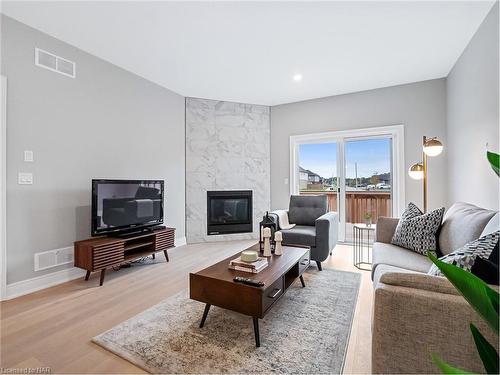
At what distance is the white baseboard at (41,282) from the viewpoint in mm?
2334

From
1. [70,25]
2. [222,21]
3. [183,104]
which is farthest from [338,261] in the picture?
[70,25]

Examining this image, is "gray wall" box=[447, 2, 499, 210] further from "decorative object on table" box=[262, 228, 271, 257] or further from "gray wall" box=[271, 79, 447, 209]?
"decorative object on table" box=[262, 228, 271, 257]

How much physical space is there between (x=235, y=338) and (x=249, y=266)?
0.48 metres

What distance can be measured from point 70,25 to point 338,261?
4.07 meters

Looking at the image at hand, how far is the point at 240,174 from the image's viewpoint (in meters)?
4.79

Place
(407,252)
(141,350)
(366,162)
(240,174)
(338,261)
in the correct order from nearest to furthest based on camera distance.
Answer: (141,350), (407,252), (338,261), (366,162), (240,174)

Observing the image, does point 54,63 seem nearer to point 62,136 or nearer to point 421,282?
point 62,136

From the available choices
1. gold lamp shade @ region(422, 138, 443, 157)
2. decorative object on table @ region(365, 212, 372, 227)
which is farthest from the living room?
gold lamp shade @ region(422, 138, 443, 157)

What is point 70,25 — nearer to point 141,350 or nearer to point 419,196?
point 141,350

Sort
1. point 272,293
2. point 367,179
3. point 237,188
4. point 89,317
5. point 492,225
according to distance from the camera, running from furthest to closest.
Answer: point 237,188, point 367,179, point 89,317, point 272,293, point 492,225

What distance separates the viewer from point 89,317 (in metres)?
1.99

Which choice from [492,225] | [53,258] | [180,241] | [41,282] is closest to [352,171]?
[492,225]

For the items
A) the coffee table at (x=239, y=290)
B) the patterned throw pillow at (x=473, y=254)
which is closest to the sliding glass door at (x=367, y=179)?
the coffee table at (x=239, y=290)

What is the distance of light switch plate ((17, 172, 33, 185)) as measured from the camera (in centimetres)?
239
